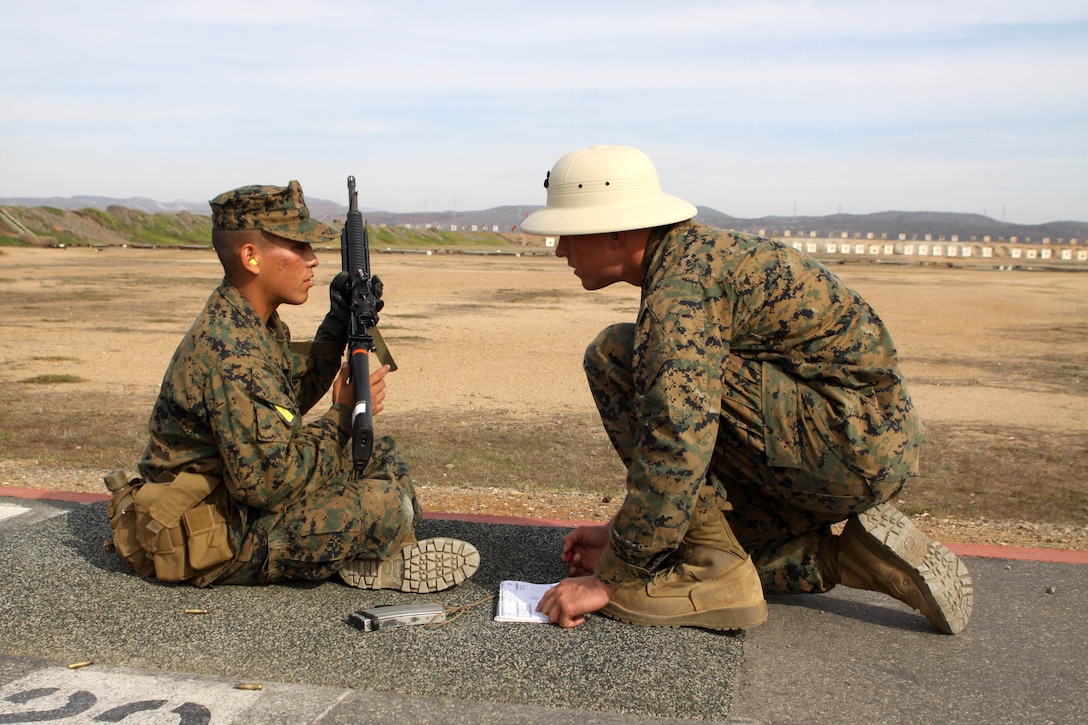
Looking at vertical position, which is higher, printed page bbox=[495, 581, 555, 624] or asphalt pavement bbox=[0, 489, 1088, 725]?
printed page bbox=[495, 581, 555, 624]

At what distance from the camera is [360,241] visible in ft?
14.3

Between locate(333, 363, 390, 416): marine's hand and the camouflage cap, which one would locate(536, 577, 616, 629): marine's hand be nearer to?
locate(333, 363, 390, 416): marine's hand

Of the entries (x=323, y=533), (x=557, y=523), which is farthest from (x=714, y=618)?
(x=557, y=523)

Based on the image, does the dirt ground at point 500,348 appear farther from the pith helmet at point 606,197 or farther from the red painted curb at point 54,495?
the pith helmet at point 606,197

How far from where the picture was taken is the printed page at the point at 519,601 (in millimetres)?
3549

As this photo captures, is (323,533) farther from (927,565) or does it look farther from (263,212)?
(927,565)

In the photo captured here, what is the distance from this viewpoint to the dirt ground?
6.78 m

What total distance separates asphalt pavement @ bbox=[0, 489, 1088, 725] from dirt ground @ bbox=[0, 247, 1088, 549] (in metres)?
1.78

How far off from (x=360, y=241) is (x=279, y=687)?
1.96 m

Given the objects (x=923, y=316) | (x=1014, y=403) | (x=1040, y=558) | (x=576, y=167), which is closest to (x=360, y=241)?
(x=576, y=167)

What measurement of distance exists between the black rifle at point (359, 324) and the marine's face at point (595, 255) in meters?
0.85

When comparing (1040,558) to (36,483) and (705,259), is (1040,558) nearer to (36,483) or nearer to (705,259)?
(705,259)

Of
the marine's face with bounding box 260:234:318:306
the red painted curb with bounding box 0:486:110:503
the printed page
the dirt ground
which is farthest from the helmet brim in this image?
the red painted curb with bounding box 0:486:110:503

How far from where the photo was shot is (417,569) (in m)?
3.82
